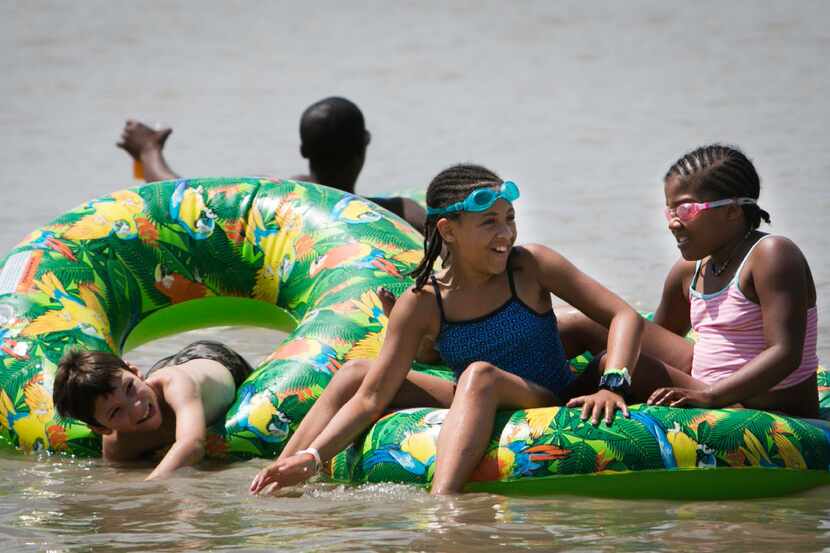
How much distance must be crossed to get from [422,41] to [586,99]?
15.5 ft

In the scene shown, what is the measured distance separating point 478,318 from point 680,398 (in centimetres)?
67

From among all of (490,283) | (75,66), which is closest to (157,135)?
(490,283)

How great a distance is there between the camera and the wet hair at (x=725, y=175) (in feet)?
15.6

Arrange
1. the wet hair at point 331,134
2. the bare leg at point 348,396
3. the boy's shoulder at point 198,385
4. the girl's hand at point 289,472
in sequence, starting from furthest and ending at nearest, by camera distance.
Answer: the wet hair at point 331,134 → the boy's shoulder at point 198,385 → the bare leg at point 348,396 → the girl's hand at point 289,472

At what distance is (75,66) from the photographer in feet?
63.3

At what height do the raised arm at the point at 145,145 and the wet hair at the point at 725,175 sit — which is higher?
the raised arm at the point at 145,145

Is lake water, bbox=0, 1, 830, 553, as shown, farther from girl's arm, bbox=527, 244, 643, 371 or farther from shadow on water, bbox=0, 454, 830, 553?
girl's arm, bbox=527, 244, 643, 371

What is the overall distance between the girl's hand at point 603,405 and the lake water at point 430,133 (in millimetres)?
251

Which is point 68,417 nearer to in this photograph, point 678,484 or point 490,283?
point 490,283

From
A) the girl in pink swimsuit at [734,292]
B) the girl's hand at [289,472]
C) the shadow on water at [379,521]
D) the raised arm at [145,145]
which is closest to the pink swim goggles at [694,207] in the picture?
the girl in pink swimsuit at [734,292]

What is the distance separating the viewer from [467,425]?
4484 millimetres

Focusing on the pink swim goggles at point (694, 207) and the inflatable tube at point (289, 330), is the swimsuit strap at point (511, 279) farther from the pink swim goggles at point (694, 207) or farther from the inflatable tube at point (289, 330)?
the pink swim goggles at point (694, 207)

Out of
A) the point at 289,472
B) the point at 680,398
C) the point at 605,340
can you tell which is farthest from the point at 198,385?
the point at 680,398

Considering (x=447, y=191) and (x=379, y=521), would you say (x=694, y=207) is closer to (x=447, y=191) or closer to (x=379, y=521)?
(x=447, y=191)
